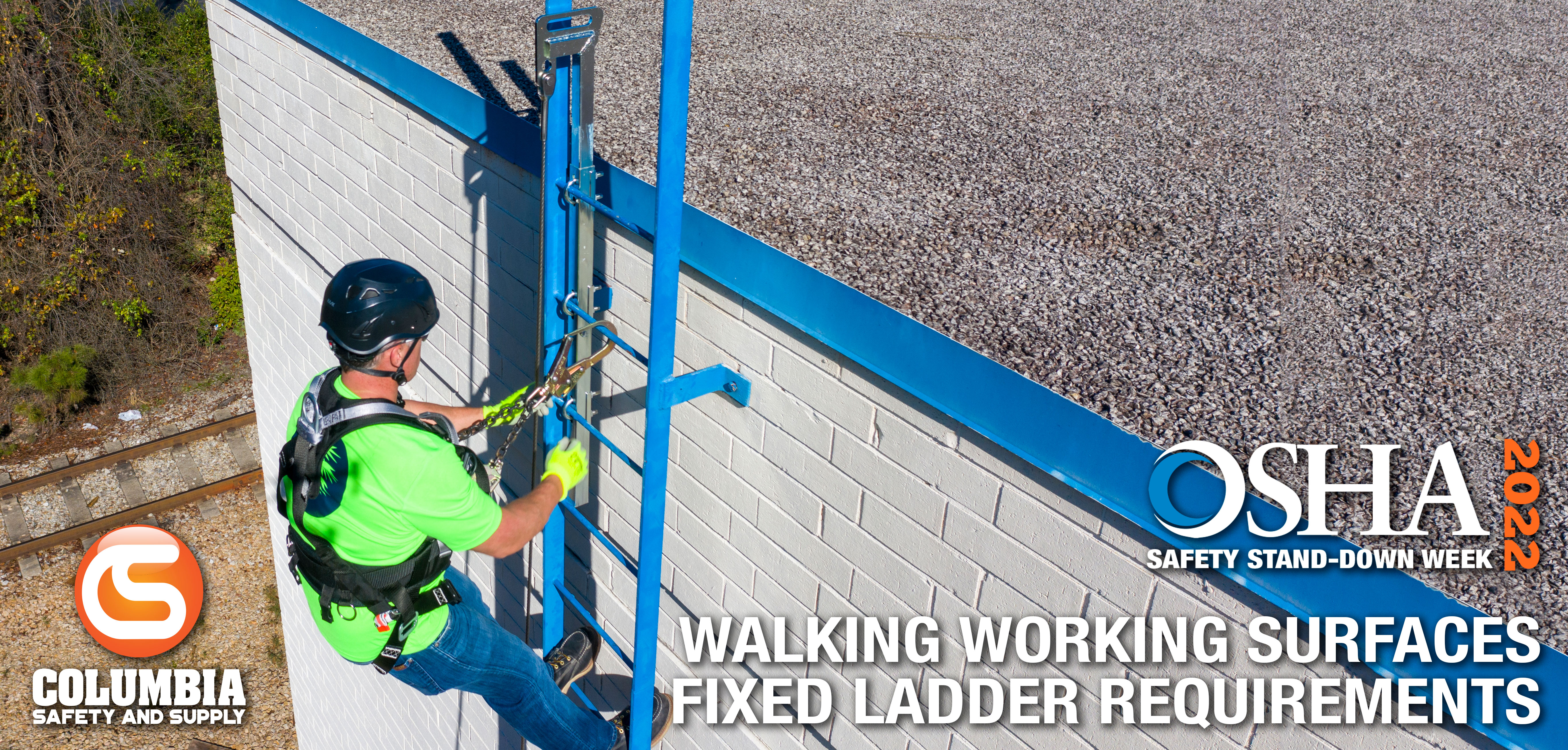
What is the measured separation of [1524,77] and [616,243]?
557cm

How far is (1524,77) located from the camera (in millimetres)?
6109

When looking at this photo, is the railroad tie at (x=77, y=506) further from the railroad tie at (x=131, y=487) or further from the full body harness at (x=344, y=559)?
the full body harness at (x=344, y=559)

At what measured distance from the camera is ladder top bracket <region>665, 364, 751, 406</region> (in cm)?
324

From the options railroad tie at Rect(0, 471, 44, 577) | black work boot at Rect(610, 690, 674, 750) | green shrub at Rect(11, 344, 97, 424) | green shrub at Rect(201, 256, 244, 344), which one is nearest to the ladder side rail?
black work boot at Rect(610, 690, 674, 750)

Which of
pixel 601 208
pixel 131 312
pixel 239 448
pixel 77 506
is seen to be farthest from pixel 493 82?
pixel 131 312

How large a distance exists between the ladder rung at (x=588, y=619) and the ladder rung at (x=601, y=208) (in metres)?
1.43

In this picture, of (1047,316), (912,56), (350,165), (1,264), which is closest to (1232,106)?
(912,56)

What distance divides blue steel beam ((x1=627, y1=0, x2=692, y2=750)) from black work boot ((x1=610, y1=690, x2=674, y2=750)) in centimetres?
10

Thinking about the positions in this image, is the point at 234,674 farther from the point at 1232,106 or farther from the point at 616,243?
the point at 1232,106

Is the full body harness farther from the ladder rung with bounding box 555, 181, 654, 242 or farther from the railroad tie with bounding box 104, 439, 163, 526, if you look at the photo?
the railroad tie with bounding box 104, 439, 163, 526

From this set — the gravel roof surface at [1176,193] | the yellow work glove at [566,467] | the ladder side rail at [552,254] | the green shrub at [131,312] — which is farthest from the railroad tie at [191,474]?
the yellow work glove at [566,467]

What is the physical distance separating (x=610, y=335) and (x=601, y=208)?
0.40 metres

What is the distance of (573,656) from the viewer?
4.16 meters

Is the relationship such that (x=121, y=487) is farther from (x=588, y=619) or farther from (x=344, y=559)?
(x=344, y=559)
